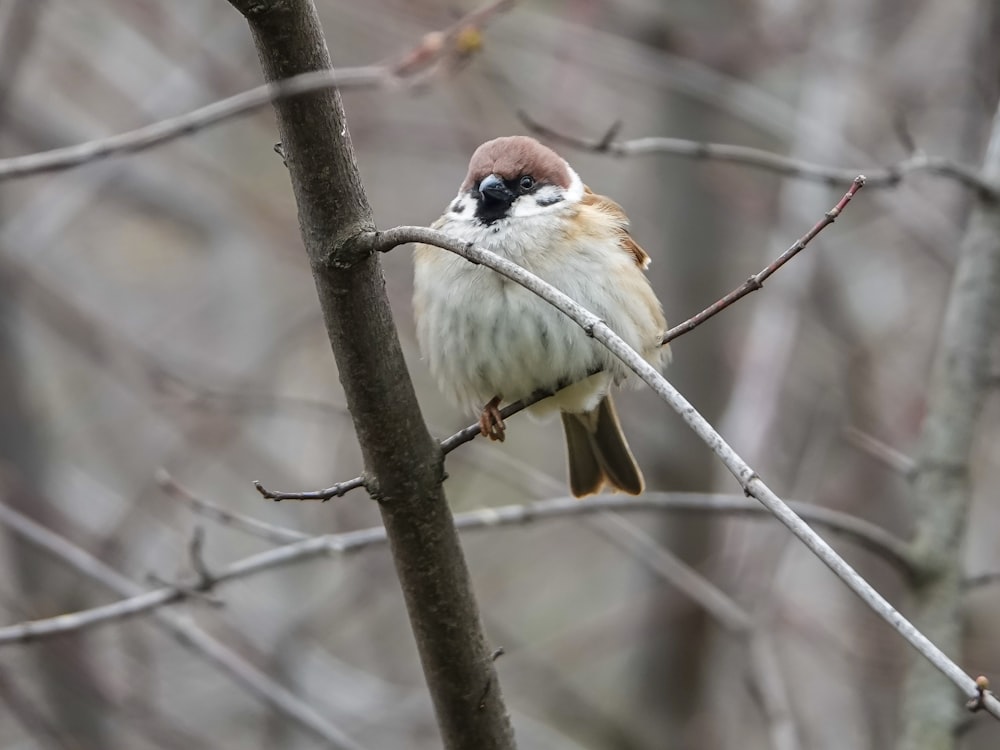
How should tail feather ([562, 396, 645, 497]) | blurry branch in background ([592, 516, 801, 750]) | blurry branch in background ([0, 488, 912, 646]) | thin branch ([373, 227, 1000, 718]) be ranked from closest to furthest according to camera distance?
thin branch ([373, 227, 1000, 718])
blurry branch in background ([0, 488, 912, 646])
blurry branch in background ([592, 516, 801, 750])
tail feather ([562, 396, 645, 497])

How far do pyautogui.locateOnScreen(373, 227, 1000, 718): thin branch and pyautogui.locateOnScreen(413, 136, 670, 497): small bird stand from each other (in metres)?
0.94

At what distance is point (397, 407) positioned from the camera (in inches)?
86.0

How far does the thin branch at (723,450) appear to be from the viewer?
1.50m

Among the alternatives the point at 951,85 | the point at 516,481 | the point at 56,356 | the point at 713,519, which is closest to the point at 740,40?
the point at 951,85

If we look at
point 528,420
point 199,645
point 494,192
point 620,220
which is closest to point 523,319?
point 494,192

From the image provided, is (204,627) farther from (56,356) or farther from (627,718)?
(56,356)

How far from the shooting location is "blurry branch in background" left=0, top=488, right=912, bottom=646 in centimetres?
273

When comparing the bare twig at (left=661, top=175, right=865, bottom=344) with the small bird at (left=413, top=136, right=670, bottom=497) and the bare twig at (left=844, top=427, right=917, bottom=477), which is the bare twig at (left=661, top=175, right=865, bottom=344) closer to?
the small bird at (left=413, top=136, right=670, bottom=497)

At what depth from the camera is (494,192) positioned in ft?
10.6

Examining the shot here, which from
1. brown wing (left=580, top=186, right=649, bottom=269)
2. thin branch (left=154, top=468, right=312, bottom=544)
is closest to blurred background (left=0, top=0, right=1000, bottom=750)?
brown wing (left=580, top=186, right=649, bottom=269)

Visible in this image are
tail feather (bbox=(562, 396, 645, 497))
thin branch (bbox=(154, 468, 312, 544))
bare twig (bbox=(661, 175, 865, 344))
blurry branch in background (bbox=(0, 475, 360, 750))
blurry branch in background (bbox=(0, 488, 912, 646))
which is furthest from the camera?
tail feather (bbox=(562, 396, 645, 497))

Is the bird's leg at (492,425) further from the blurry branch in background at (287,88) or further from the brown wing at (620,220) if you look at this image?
the blurry branch in background at (287,88)

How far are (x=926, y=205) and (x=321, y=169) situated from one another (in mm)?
3479

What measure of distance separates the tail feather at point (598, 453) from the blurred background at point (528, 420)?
1.03 feet
